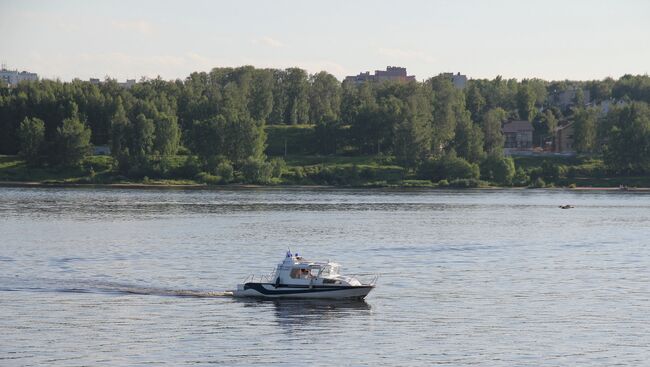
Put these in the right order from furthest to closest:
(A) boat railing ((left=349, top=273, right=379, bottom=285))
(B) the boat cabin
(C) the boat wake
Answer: (A) boat railing ((left=349, top=273, right=379, bottom=285))
(C) the boat wake
(B) the boat cabin

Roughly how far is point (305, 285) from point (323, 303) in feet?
6.14

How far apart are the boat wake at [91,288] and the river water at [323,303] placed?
15 cm

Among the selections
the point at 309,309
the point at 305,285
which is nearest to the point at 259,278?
the point at 305,285

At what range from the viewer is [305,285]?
75000 millimetres

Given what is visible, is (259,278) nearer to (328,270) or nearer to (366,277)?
(366,277)

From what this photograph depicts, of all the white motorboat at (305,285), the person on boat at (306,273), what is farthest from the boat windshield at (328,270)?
the person on boat at (306,273)

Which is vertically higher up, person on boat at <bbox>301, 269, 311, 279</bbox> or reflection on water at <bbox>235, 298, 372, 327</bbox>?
person on boat at <bbox>301, 269, 311, 279</bbox>

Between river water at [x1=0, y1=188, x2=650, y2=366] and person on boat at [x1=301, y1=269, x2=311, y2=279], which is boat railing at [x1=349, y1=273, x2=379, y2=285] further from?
person on boat at [x1=301, y1=269, x2=311, y2=279]

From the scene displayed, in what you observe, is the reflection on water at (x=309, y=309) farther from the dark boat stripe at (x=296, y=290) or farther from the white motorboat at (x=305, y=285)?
the dark boat stripe at (x=296, y=290)

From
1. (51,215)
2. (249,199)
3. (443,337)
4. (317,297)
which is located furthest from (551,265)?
(249,199)

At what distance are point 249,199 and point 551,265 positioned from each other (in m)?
100

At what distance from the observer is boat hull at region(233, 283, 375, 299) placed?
74.8 m

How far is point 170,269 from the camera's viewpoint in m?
90.8

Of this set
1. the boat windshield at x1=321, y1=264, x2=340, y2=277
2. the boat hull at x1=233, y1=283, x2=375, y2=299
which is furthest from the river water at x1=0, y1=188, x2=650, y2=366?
the boat windshield at x1=321, y1=264, x2=340, y2=277
